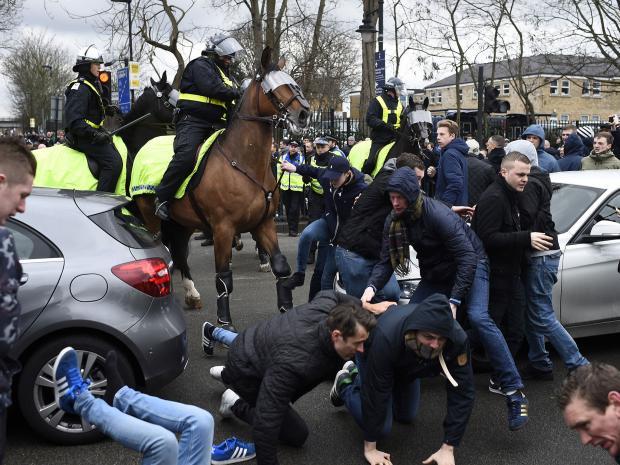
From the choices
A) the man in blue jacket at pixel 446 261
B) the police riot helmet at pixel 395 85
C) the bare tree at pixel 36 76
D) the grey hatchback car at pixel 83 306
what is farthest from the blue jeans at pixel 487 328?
the bare tree at pixel 36 76

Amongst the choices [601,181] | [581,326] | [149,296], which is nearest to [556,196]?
[601,181]

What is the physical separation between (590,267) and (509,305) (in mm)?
981

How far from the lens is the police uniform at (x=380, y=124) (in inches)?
362

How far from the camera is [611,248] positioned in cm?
599

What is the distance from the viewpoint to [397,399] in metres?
4.84

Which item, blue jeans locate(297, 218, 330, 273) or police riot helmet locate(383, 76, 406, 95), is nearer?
blue jeans locate(297, 218, 330, 273)

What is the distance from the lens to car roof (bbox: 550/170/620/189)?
20.6ft

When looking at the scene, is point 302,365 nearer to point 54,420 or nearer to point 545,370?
point 54,420

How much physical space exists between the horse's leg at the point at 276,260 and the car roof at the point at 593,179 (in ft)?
9.08

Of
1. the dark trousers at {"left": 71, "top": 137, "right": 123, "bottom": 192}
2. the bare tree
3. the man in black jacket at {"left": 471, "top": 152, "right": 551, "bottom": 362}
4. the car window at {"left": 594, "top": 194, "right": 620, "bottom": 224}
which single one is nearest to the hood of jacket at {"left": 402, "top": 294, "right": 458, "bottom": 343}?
the man in black jacket at {"left": 471, "top": 152, "right": 551, "bottom": 362}

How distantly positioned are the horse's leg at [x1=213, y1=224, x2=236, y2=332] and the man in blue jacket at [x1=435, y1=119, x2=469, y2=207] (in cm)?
239

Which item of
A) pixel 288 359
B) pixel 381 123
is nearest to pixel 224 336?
pixel 288 359

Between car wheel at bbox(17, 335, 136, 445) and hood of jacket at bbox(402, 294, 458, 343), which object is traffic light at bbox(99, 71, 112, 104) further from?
hood of jacket at bbox(402, 294, 458, 343)

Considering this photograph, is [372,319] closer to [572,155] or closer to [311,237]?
[311,237]
